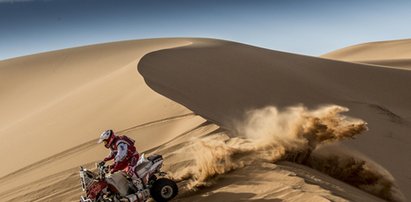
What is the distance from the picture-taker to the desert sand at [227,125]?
8.49 m

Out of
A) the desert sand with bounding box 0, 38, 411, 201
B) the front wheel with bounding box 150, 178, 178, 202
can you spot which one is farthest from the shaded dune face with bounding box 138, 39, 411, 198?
the front wheel with bounding box 150, 178, 178, 202

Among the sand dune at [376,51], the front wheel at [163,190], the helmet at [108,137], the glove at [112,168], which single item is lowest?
the front wheel at [163,190]

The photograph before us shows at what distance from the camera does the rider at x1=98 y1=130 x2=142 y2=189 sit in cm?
769

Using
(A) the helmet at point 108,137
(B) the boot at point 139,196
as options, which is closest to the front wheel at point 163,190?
(B) the boot at point 139,196

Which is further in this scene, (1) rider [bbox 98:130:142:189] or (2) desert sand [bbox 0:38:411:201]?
(2) desert sand [bbox 0:38:411:201]

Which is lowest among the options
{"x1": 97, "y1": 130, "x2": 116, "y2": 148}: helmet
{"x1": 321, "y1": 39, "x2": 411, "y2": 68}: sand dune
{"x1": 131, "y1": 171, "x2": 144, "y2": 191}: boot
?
{"x1": 131, "y1": 171, "x2": 144, "y2": 191}: boot

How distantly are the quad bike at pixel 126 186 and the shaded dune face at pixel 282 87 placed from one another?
340 cm

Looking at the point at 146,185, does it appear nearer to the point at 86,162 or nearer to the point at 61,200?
the point at 61,200

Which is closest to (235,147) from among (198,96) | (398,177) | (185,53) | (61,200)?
(61,200)

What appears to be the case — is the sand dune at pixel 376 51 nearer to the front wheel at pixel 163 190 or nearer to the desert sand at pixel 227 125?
the desert sand at pixel 227 125

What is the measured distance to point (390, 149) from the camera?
13023 mm

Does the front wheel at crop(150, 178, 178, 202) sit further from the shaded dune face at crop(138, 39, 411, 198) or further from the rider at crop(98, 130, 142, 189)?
the shaded dune face at crop(138, 39, 411, 198)

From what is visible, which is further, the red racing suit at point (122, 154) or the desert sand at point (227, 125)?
the desert sand at point (227, 125)

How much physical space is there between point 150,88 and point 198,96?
3.90 ft
